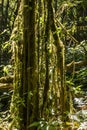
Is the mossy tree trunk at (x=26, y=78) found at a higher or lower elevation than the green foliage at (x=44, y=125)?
higher

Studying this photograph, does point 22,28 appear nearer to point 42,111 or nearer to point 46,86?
point 46,86

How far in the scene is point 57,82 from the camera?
9.81 ft

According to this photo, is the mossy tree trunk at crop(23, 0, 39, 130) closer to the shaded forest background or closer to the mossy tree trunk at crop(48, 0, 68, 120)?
the shaded forest background

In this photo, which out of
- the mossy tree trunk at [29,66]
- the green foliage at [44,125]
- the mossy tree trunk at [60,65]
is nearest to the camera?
the green foliage at [44,125]

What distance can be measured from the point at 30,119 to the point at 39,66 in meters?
0.53

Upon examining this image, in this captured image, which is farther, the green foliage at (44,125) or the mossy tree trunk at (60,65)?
the mossy tree trunk at (60,65)

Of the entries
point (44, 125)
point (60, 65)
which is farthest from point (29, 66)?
point (44, 125)

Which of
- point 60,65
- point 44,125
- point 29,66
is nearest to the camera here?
Answer: point 44,125

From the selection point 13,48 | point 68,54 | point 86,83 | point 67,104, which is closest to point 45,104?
point 67,104

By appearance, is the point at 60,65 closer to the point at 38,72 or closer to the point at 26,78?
the point at 38,72

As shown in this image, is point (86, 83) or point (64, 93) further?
Result: point (86, 83)

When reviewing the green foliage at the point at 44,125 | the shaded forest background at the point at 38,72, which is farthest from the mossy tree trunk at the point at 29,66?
the green foliage at the point at 44,125

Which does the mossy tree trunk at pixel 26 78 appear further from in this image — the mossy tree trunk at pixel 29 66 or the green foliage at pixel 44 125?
the green foliage at pixel 44 125

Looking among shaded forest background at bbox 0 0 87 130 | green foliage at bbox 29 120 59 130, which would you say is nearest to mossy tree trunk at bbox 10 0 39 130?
shaded forest background at bbox 0 0 87 130
